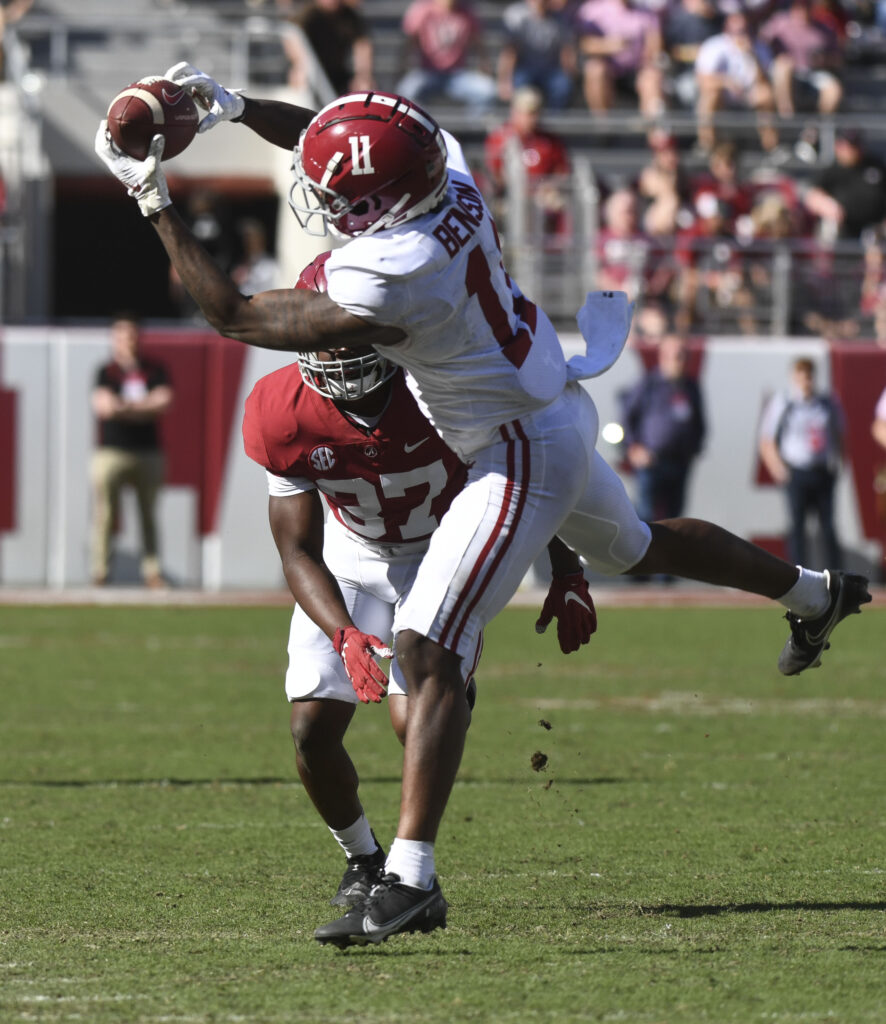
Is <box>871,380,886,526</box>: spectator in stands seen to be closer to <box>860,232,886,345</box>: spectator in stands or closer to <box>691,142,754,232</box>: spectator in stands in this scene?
<box>860,232,886,345</box>: spectator in stands

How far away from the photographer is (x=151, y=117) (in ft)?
13.0

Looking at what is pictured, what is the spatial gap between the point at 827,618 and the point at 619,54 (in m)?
12.7

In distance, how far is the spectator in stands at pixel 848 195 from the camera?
592 inches

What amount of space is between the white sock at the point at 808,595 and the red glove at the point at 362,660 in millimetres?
1469

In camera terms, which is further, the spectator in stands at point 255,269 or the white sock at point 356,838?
the spectator in stands at point 255,269

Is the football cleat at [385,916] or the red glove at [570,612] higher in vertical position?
the red glove at [570,612]

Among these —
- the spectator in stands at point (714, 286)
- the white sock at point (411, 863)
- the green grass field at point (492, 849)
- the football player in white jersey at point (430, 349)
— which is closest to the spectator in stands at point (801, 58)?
the spectator in stands at point (714, 286)

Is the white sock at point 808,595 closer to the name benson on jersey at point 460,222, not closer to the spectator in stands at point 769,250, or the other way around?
the name benson on jersey at point 460,222

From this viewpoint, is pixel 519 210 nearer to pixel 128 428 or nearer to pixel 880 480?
pixel 880 480

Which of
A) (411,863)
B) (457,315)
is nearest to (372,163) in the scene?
(457,315)

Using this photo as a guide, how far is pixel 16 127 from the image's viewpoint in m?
16.0

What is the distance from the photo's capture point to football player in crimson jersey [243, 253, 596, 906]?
4195 mm

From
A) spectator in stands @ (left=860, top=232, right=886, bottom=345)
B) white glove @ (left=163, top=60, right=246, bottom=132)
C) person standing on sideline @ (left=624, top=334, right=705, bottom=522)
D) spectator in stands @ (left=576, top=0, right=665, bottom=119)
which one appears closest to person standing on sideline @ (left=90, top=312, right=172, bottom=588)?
person standing on sideline @ (left=624, top=334, right=705, bottom=522)

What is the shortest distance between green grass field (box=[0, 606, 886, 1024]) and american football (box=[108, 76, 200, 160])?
1781 millimetres
